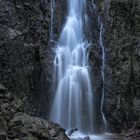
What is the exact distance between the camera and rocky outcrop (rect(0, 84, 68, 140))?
1483 cm

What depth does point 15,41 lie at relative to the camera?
961 inches

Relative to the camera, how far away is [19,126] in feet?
50.4

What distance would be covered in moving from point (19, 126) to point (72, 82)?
10856 millimetres

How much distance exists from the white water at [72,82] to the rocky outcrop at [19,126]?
24.5 ft

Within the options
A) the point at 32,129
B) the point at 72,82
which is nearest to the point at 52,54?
the point at 72,82

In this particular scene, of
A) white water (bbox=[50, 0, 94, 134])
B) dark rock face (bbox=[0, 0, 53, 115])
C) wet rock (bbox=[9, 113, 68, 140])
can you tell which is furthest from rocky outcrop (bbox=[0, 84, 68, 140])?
white water (bbox=[50, 0, 94, 134])

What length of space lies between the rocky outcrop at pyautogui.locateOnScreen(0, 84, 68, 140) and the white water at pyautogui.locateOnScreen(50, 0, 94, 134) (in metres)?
7.48

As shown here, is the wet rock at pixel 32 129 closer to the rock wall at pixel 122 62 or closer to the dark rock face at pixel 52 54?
the dark rock face at pixel 52 54

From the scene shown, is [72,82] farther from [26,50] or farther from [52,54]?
[26,50]

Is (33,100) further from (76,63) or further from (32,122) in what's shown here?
(32,122)

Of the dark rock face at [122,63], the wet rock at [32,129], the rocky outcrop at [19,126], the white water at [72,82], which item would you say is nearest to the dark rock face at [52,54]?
the dark rock face at [122,63]

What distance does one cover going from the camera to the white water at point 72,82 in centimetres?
2477

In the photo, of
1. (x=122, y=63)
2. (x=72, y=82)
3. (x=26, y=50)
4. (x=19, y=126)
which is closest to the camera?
(x=19, y=126)

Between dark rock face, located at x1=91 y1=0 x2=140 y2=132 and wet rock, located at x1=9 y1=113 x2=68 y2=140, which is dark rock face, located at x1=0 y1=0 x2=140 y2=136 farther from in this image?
wet rock, located at x1=9 y1=113 x2=68 y2=140
